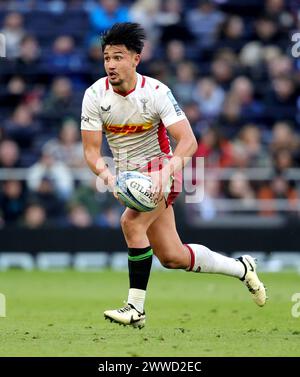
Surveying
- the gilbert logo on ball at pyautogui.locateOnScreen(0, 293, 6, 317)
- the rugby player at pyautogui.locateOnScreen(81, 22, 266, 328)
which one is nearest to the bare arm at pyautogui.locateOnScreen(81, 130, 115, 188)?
the rugby player at pyautogui.locateOnScreen(81, 22, 266, 328)

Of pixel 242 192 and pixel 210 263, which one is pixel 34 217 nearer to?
pixel 242 192

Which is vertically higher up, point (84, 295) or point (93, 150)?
point (93, 150)

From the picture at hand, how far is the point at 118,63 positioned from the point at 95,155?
2.48ft

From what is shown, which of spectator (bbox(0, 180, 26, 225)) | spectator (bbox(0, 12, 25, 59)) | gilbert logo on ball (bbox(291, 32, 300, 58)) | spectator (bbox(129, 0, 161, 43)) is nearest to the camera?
spectator (bbox(0, 180, 26, 225))

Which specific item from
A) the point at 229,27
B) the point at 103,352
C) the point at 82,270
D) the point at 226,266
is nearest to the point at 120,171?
the point at 226,266

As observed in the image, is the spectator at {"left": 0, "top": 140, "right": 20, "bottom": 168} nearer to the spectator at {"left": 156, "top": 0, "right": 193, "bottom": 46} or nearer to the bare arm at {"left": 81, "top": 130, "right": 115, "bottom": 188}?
the spectator at {"left": 156, "top": 0, "right": 193, "bottom": 46}

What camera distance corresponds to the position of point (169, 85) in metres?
17.7

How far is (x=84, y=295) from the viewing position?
12031mm

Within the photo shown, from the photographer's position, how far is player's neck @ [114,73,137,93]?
822 centimetres

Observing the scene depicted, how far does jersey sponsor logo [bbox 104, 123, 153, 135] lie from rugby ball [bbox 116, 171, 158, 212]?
435 mm

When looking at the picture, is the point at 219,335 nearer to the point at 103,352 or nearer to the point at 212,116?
the point at 103,352

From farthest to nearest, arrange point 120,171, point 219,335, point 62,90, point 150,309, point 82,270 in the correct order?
point 62,90 → point 82,270 → point 150,309 → point 120,171 → point 219,335

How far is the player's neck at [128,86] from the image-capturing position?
27.0 ft

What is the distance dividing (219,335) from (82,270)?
7.93m
